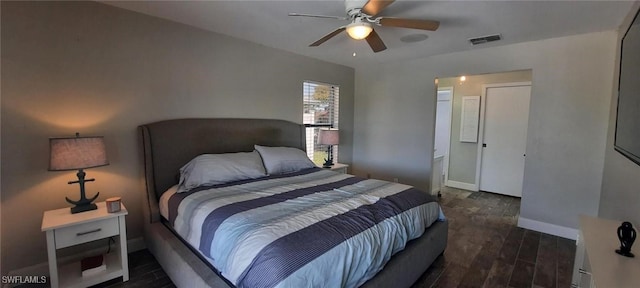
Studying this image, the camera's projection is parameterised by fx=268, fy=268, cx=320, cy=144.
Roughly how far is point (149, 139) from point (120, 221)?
32.0 inches

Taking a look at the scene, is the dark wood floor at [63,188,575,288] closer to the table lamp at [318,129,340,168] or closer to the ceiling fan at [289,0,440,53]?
the table lamp at [318,129,340,168]

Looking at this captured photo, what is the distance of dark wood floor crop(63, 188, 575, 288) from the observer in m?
2.26

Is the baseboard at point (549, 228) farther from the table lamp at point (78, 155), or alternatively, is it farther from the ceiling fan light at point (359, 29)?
the table lamp at point (78, 155)

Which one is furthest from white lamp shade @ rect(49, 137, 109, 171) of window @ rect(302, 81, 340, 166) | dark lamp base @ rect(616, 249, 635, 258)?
dark lamp base @ rect(616, 249, 635, 258)

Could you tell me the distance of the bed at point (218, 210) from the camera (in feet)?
5.43

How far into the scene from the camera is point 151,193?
2584 millimetres

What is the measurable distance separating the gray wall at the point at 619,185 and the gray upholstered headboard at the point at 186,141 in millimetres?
3406

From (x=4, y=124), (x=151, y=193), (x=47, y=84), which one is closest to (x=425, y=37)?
(x=151, y=193)

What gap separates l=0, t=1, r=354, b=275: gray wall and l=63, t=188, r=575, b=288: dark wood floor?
2.32 feet

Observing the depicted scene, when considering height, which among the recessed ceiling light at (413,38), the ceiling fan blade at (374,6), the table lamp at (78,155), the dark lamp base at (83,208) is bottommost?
the dark lamp base at (83,208)

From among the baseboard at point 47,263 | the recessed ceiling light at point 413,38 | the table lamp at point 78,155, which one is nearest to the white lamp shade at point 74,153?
the table lamp at point 78,155

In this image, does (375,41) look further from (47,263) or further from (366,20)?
(47,263)

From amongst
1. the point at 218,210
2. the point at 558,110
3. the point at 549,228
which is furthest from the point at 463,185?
the point at 218,210

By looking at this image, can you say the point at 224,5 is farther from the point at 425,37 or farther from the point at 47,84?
the point at 425,37
